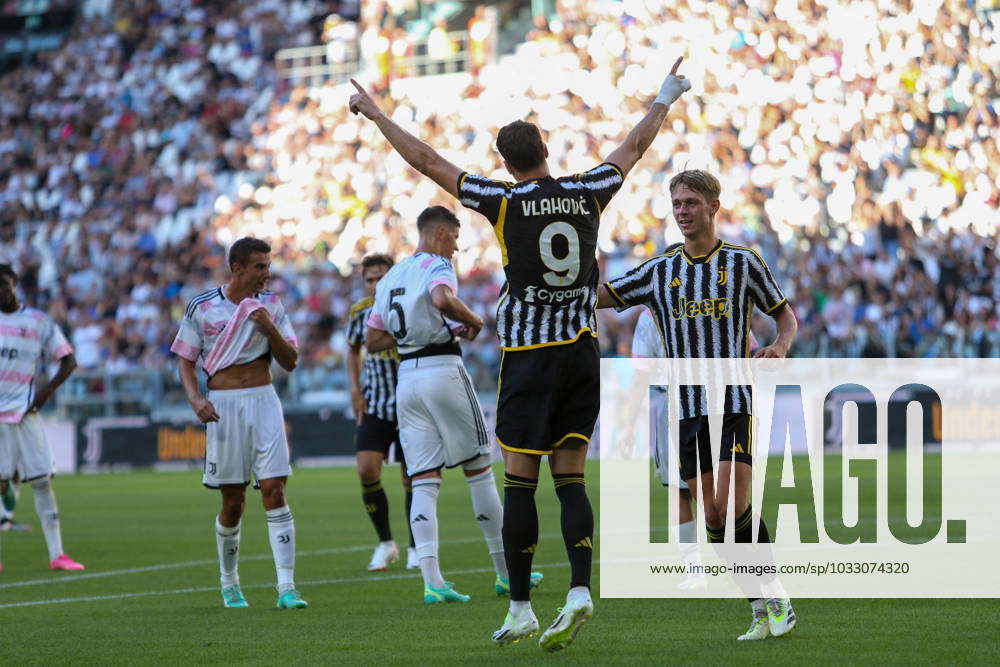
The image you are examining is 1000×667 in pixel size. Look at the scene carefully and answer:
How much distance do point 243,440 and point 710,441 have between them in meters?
3.20

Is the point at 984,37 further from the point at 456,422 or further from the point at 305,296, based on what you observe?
the point at 456,422

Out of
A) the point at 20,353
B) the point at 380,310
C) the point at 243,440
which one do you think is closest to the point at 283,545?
the point at 243,440

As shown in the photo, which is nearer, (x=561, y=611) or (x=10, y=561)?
(x=561, y=611)

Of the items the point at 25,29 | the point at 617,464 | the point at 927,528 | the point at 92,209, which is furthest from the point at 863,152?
the point at 25,29

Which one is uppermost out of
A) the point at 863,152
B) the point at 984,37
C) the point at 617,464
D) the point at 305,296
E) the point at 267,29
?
the point at 267,29

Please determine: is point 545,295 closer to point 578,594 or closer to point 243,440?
point 578,594

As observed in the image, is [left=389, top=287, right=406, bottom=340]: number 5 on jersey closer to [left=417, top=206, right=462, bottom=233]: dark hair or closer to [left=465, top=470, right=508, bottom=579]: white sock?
[left=417, top=206, right=462, bottom=233]: dark hair

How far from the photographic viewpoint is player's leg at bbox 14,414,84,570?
39.4 feet

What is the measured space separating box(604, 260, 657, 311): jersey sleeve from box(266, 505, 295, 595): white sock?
2.90m

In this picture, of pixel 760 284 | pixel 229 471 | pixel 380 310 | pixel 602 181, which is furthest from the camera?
pixel 380 310

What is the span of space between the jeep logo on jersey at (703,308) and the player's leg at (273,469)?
3002 millimetres

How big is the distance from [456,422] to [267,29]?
101ft

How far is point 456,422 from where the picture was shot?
9.09 m

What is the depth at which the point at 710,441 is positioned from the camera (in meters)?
6.91
